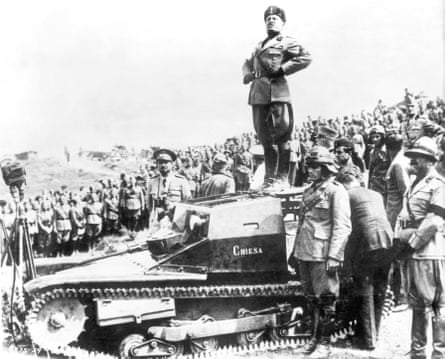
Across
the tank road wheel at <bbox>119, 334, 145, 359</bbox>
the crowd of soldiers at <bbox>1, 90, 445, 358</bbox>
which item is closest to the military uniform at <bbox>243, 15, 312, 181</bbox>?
the crowd of soldiers at <bbox>1, 90, 445, 358</bbox>

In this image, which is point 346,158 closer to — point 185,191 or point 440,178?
point 440,178

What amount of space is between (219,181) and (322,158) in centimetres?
154

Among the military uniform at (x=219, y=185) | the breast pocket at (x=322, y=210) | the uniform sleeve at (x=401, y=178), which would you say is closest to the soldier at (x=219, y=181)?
the military uniform at (x=219, y=185)

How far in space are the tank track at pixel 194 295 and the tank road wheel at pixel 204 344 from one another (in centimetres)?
6

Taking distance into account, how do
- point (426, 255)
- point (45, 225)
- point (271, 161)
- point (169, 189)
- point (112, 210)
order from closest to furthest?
point (426, 255)
point (271, 161)
point (169, 189)
point (112, 210)
point (45, 225)

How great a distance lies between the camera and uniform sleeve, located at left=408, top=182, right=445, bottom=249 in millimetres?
9602

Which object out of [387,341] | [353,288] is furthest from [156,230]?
[387,341]

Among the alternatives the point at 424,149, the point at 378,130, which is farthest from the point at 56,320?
the point at 424,149

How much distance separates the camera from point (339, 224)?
9.66 metres

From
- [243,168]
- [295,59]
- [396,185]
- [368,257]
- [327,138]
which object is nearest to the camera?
[368,257]

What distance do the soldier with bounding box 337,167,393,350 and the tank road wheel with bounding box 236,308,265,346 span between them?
127 centimetres

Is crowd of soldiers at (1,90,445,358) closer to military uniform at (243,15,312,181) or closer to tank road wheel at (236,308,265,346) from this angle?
military uniform at (243,15,312,181)

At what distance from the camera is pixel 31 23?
11.3 meters

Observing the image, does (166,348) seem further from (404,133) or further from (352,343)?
(404,133)
